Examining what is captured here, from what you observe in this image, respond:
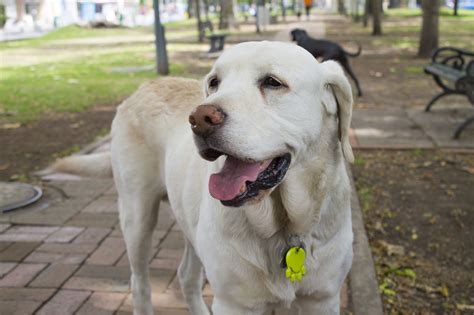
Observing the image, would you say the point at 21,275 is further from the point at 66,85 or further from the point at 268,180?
the point at 66,85

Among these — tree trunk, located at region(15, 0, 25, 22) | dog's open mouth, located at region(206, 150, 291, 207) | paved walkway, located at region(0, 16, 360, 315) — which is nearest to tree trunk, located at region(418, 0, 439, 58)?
paved walkway, located at region(0, 16, 360, 315)

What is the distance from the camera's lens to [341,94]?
2318 mm

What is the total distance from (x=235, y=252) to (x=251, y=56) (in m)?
0.77

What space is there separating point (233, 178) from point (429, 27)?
49.7ft

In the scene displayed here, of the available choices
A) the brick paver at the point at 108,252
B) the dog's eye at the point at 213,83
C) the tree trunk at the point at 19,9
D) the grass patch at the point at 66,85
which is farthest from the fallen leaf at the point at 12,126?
the tree trunk at the point at 19,9

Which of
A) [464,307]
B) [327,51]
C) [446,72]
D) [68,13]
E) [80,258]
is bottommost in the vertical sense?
[464,307]

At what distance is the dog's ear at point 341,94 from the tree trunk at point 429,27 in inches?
576

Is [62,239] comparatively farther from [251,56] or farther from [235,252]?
[251,56]

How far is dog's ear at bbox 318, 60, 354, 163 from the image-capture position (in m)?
→ 2.27

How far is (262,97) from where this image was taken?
2082mm

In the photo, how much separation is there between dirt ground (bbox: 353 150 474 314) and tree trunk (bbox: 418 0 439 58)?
10199 mm

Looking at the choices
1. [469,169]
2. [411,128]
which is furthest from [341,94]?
[411,128]

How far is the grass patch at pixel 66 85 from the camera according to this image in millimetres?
10230

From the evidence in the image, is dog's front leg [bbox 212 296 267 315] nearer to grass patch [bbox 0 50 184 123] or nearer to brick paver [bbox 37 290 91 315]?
brick paver [bbox 37 290 91 315]
